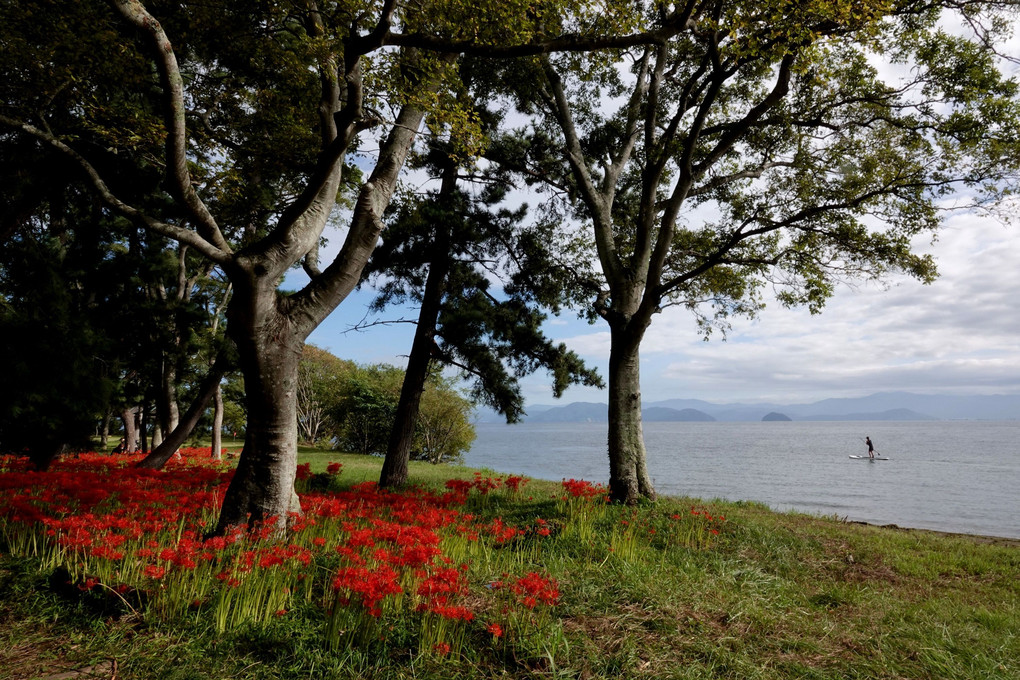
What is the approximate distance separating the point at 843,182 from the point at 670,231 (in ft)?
13.2

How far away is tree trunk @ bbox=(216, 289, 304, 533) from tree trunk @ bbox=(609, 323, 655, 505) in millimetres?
5592

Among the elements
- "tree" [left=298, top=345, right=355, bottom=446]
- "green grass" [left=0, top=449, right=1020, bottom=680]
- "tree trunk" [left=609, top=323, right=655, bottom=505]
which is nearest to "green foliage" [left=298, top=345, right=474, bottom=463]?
"tree" [left=298, top=345, right=355, bottom=446]

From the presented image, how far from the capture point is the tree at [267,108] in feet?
17.2

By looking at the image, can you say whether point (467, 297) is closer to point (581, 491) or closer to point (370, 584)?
point (581, 491)

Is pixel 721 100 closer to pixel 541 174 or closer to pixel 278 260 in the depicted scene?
pixel 541 174

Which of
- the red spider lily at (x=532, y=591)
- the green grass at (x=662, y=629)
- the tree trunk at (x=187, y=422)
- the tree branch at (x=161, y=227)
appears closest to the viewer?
the green grass at (x=662, y=629)

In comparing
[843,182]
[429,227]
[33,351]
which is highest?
[843,182]

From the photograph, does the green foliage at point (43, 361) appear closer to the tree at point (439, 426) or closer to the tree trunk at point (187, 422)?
the tree trunk at point (187, 422)

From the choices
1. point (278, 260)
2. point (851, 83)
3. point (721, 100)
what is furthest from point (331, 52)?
point (851, 83)

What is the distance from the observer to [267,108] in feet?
30.1

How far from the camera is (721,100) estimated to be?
33.8 ft

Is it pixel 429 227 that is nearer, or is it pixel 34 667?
pixel 34 667

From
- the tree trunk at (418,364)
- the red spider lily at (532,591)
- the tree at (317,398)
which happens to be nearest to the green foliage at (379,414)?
the tree at (317,398)

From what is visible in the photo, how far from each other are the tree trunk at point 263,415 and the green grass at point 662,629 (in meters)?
1.63
